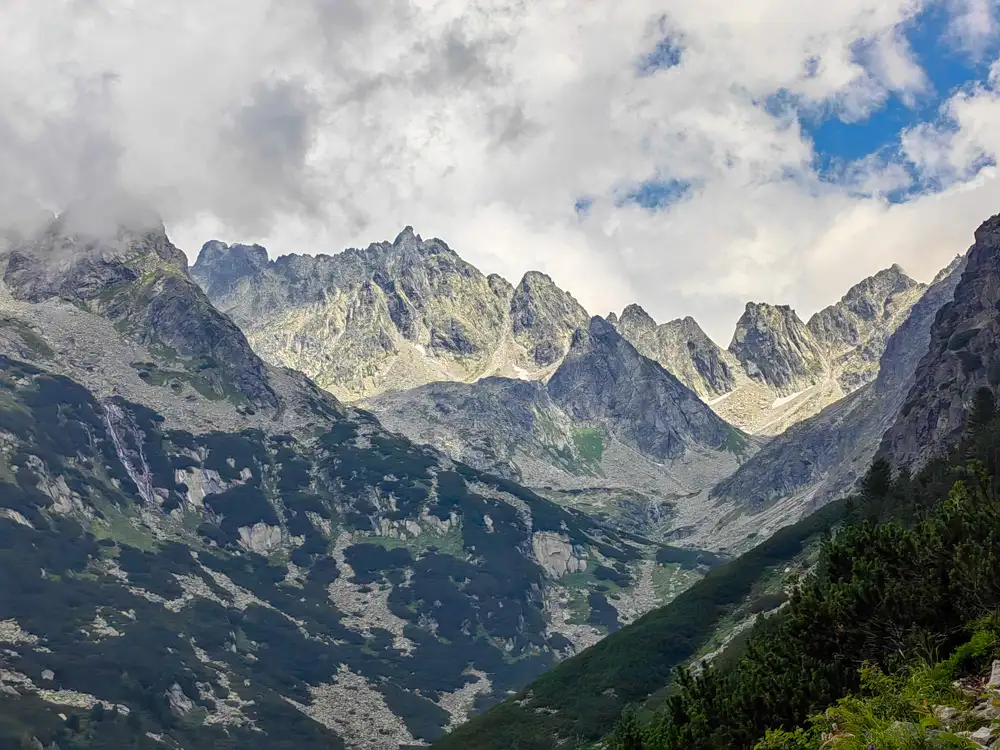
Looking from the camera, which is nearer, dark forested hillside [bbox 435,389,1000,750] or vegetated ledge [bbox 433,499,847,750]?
dark forested hillside [bbox 435,389,1000,750]

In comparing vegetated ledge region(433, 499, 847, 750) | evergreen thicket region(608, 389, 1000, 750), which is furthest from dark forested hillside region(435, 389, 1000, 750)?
vegetated ledge region(433, 499, 847, 750)

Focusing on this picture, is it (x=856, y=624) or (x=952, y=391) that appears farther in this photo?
(x=952, y=391)

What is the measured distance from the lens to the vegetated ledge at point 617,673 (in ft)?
424

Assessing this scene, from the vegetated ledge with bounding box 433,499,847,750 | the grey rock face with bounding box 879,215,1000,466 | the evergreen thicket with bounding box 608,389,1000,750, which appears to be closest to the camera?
the evergreen thicket with bounding box 608,389,1000,750

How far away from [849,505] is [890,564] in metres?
102

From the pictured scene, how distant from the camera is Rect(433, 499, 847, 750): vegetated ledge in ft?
424

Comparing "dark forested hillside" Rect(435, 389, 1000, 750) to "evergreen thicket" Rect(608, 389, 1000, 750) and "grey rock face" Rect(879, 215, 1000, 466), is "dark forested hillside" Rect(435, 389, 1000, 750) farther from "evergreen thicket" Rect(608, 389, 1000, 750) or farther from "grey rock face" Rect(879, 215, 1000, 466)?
"grey rock face" Rect(879, 215, 1000, 466)

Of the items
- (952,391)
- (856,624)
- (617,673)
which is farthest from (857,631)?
(952,391)

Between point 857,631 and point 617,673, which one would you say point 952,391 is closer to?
point 617,673

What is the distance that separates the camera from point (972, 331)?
19762 cm

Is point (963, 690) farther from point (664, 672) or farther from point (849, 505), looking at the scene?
point (664, 672)

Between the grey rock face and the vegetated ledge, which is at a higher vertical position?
the grey rock face

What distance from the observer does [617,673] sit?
477 ft

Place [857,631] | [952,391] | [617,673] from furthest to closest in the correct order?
1. [952,391]
2. [617,673]
3. [857,631]
